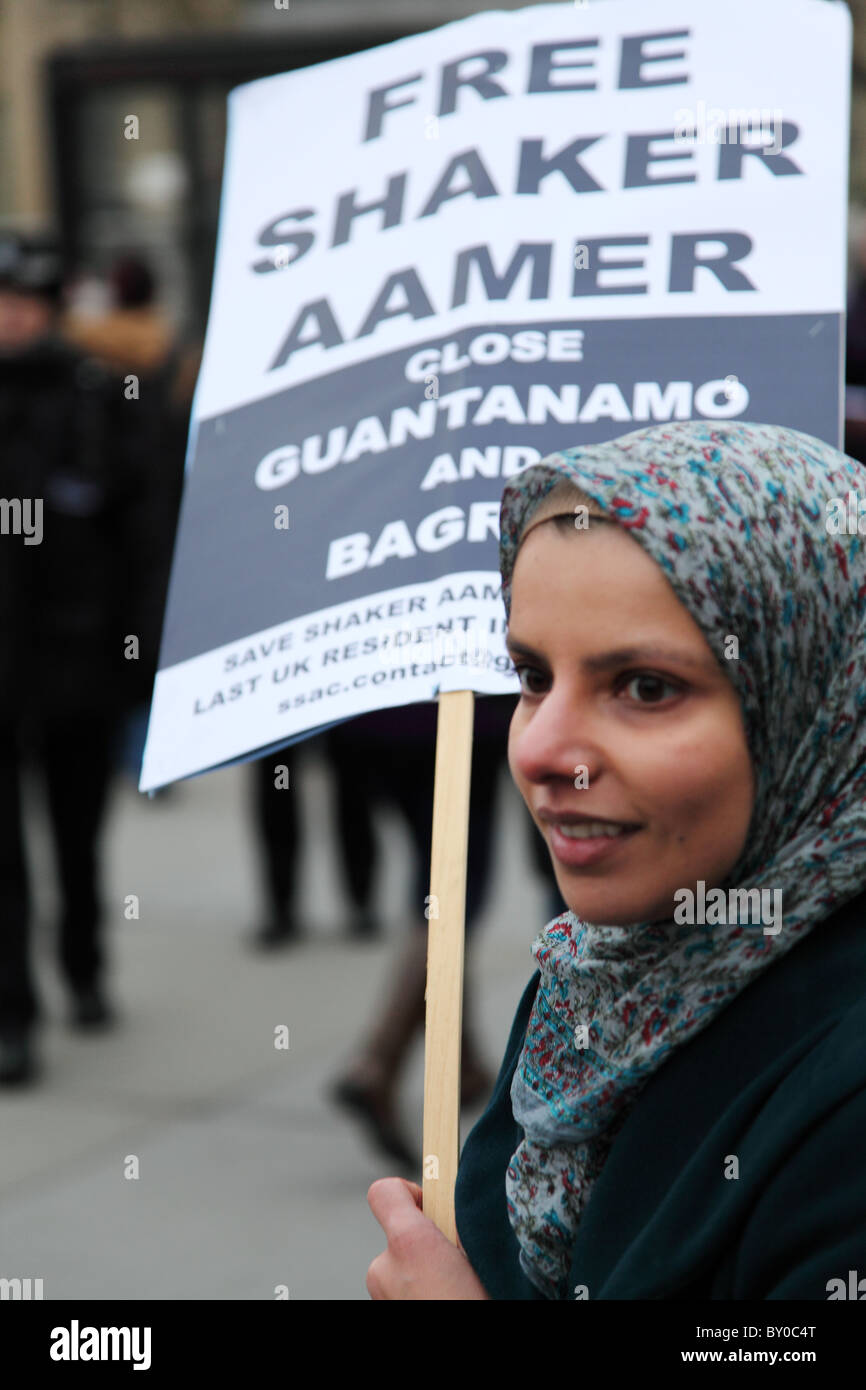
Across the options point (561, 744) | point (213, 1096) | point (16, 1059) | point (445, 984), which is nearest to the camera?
point (561, 744)

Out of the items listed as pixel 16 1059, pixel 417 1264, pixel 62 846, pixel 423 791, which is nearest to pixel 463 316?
pixel 417 1264

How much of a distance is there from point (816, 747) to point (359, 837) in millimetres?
5449

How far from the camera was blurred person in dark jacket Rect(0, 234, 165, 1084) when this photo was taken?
5285mm

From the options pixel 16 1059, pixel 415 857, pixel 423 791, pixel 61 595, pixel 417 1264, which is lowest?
pixel 417 1264

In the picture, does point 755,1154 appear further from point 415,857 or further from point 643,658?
→ point 415,857

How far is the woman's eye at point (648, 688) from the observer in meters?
1.34

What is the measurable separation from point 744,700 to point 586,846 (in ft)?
0.58

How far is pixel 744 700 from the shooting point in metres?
1.33

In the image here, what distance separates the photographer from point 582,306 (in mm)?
2020

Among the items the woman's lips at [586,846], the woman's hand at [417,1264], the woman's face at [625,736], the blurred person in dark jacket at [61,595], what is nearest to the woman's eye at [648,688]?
the woman's face at [625,736]

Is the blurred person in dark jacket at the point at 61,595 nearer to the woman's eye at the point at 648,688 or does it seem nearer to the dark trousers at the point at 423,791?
the dark trousers at the point at 423,791

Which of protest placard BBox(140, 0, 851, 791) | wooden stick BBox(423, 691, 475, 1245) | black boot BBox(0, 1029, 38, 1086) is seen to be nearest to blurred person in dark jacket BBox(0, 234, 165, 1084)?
black boot BBox(0, 1029, 38, 1086)
